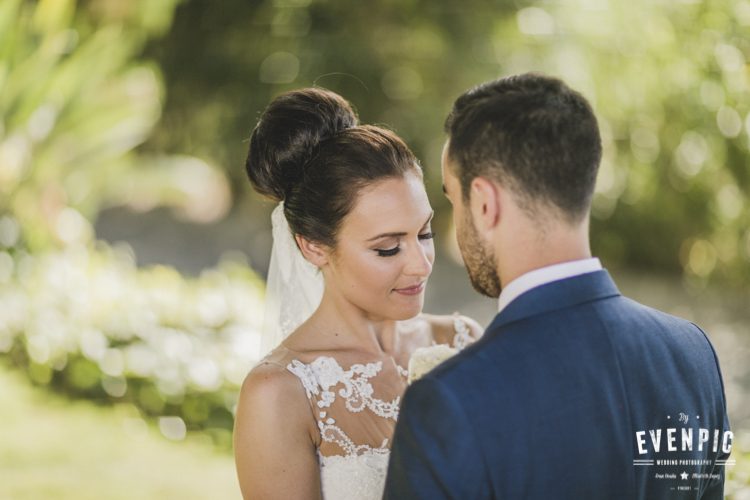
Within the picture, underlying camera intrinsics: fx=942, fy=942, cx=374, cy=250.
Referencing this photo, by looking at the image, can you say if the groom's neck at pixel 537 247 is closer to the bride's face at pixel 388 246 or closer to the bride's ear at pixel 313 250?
the bride's face at pixel 388 246

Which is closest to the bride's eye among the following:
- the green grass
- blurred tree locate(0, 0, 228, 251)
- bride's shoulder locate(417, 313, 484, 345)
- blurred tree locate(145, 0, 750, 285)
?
bride's shoulder locate(417, 313, 484, 345)

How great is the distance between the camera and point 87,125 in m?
8.13

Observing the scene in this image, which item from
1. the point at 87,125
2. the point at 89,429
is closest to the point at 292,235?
the point at 89,429

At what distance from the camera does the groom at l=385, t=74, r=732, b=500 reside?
5.22ft

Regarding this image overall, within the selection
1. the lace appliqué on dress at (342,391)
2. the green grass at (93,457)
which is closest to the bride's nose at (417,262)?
the lace appliqué on dress at (342,391)

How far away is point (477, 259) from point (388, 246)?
0.83 meters

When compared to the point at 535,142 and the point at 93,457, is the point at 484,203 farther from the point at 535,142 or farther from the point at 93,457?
the point at 93,457

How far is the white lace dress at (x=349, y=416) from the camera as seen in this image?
8.18 ft

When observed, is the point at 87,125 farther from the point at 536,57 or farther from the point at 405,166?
the point at 405,166

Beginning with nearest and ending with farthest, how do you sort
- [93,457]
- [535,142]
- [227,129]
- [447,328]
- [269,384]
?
[535,142], [269,384], [447,328], [93,457], [227,129]

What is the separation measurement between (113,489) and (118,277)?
98.6 inches

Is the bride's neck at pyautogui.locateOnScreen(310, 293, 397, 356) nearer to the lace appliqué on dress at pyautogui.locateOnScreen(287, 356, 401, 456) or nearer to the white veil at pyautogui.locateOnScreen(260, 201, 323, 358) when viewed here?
the lace appliqué on dress at pyautogui.locateOnScreen(287, 356, 401, 456)

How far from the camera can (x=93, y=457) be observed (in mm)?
5121

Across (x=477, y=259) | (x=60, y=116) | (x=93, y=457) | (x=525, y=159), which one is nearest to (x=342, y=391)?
(x=477, y=259)
